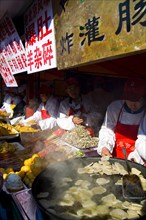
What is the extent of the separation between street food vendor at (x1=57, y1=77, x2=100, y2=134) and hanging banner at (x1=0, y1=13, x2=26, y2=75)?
1183 millimetres

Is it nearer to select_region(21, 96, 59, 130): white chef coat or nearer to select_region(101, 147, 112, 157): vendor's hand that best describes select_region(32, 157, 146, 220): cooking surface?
select_region(101, 147, 112, 157): vendor's hand

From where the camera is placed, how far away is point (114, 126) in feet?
10.7

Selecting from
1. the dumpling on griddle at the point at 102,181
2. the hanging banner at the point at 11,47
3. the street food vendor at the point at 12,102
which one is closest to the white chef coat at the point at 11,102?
the street food vendor at the point at 12,102

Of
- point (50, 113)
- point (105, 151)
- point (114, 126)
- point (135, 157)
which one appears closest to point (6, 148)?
point (105, 151)

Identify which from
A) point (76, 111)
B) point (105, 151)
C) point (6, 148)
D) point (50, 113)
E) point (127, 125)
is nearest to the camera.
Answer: point (105, 151)

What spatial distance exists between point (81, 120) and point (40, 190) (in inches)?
89.7

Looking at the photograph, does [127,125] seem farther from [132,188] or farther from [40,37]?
[40,37]

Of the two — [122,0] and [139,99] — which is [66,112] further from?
[122,0]

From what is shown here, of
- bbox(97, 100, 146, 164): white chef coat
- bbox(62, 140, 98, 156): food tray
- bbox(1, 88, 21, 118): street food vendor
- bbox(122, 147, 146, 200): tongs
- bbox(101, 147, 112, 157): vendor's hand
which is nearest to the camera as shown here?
bbox(122, 147, 146, 200): tongs

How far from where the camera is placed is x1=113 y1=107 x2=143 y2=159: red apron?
2961 millimetres

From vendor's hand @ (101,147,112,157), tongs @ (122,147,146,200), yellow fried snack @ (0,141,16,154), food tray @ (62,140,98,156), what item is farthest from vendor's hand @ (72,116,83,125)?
tongs @ (122,147,146,200)

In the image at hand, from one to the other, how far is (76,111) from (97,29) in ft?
8.80

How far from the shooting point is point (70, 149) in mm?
3361

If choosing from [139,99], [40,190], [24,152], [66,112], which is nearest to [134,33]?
[139,99]
